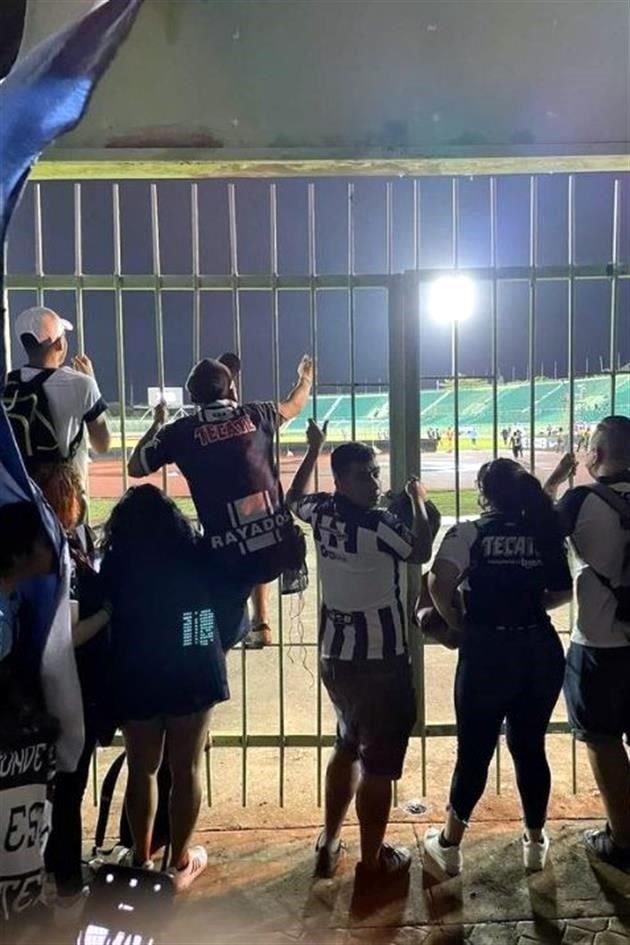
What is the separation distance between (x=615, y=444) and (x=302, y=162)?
204 centimetres

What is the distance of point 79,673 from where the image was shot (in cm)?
302

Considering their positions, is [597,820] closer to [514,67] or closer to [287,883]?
[287,883]

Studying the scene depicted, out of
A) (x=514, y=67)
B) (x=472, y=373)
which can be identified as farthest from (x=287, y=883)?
(x=514, y=67)

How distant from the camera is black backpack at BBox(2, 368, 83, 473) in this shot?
3301 millimetres

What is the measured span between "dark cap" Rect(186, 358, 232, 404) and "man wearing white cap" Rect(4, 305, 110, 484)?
0.40m

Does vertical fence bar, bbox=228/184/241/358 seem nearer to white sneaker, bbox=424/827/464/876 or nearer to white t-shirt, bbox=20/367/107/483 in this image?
white t-shirt, bbox=20/367/107/483

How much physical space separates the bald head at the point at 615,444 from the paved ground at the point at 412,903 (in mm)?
1682

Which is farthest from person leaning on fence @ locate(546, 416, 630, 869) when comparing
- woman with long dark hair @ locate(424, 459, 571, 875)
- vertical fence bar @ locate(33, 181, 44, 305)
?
vertical fence bar @ locate(33, 181, 44, 305)

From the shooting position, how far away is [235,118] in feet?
13.7

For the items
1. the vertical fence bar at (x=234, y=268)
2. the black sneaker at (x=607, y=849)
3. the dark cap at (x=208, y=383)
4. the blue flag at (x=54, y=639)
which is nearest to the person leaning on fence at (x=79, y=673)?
the blue flag at (x=54, y=639)

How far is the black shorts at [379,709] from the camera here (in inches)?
130

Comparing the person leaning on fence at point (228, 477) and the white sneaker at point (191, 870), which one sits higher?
the person leaning on fence at point (228, 477)

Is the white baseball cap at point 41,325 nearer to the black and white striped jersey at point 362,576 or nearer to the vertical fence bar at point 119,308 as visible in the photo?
the vertical fence bar at point 119,308

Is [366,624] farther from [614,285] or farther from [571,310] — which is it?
[614,285]
